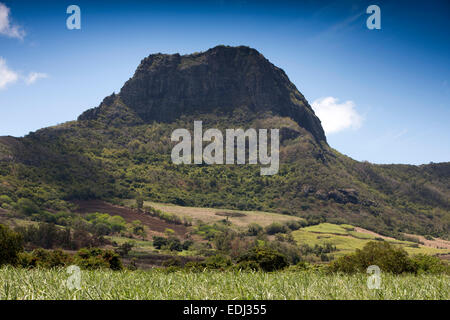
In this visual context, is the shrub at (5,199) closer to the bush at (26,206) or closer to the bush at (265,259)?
the bush at (26,206)

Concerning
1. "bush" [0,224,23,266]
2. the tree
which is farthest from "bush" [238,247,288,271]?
the tree

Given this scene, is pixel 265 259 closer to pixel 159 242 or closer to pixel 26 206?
pixel 159 242

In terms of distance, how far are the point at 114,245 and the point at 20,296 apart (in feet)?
518

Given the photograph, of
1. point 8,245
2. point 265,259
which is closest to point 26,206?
point 8,245

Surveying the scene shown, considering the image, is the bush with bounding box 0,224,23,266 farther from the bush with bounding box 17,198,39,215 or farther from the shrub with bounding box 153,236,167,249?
the bush with bounding box 17,198,39,215

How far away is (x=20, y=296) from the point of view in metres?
6.59

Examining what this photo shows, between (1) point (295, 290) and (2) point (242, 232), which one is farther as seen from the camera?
(2) point (242, 232)

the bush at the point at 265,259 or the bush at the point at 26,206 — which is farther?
the bush at the point at 26,206

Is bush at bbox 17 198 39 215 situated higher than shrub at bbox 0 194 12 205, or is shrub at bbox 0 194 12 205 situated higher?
shrub at bbox 0 194 12 205

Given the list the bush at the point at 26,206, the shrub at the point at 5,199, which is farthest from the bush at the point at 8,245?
the shrub at the point at 5,199

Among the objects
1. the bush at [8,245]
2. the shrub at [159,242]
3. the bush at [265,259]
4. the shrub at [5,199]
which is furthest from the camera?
the shrub at [5,199]
